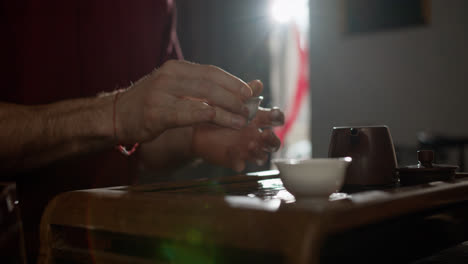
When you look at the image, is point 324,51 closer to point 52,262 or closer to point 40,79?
point 40,79

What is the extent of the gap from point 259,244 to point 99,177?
1.27 m

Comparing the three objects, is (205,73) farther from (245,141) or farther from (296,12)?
(296,12)

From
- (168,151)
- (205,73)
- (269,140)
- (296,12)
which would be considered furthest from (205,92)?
(296,12)

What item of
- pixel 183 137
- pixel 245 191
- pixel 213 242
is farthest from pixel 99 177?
pixel 213 242

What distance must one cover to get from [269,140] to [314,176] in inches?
22.7

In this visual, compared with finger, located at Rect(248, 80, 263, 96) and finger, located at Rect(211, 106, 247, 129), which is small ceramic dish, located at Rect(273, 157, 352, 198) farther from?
finger, located at Rect(248, 80, 263, 96)

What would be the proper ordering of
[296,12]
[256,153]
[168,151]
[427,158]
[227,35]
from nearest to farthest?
[427,158] → [256,153] → [168,151] → [227,35] → [296,12]

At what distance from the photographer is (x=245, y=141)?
4.12 feet

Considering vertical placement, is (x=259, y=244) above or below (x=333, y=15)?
below

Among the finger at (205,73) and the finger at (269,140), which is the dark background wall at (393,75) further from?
the finger at (205,73)

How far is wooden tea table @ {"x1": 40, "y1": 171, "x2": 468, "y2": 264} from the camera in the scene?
484mm

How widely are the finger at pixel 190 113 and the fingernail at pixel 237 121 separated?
64 mm

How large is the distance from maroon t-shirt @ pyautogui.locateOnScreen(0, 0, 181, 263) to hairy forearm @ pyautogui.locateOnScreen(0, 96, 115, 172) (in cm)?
21

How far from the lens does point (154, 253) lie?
1.99ft
